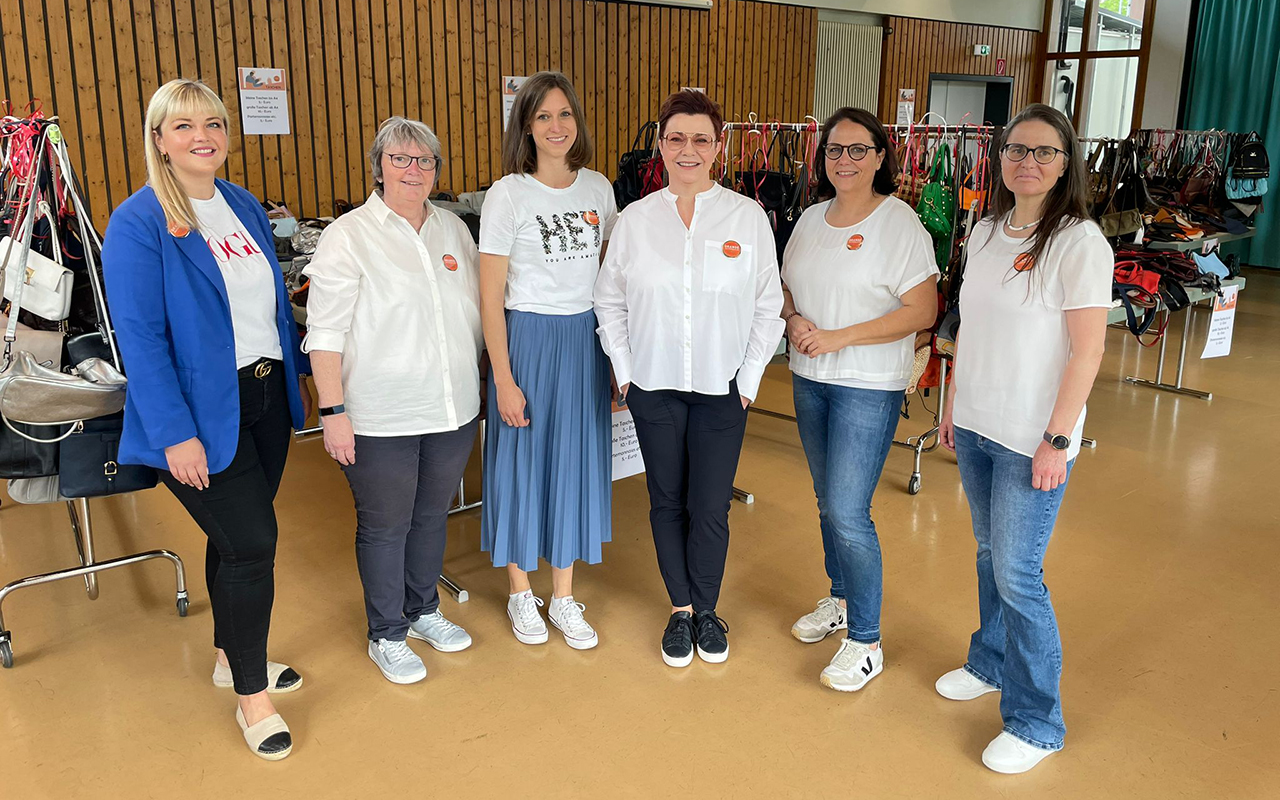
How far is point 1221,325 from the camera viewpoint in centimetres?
508

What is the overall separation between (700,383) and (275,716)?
4.61ft

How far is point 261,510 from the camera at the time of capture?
2.33 m

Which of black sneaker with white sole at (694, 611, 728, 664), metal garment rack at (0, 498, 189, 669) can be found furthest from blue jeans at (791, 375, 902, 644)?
metal garment rack at (0, 498, 189, 669)

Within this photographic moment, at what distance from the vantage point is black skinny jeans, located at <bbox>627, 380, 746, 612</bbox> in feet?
8.66

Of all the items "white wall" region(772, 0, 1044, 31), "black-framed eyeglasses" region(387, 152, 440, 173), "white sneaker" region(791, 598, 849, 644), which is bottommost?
"white sneaker" region(791, 598, 849, 644)

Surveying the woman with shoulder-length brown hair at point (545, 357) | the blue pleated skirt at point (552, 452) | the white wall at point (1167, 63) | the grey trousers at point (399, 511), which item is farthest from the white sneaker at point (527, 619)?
the white wall at point (1167, 63)

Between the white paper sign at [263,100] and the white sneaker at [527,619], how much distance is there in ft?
17.2

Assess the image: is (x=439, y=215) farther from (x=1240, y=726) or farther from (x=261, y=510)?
(x=1240, y=726)

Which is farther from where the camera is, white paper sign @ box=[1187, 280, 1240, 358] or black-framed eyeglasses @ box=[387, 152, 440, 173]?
white paper sign @ box=[1187, 280, 1240, 358]

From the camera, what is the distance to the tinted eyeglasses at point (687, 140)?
98.1 inches

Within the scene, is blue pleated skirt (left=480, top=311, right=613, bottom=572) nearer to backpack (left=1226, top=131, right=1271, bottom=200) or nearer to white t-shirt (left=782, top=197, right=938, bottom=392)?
white t-shirt (left=782, top=197, right=938, bottom=392)

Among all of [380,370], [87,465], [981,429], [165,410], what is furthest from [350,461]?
[981,429]

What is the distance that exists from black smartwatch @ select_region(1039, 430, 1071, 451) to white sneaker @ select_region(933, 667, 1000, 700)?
91 cm

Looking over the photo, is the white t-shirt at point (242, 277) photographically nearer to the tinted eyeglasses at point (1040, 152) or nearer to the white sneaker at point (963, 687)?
the tinted eyeglasses at point (1040, 152)
